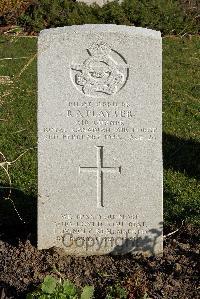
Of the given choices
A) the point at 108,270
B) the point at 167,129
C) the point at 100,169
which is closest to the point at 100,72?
the point at 100,169

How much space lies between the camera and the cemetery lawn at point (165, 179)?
454 centimetres

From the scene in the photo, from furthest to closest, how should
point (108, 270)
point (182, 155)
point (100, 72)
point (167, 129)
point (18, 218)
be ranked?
1. point (167, 129)
2. point (182, 155)
3. point (18, 218)
4. point (108, 270)
5. point (100, 72)

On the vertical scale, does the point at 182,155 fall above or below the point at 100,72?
below

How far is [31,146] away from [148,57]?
3.03 m

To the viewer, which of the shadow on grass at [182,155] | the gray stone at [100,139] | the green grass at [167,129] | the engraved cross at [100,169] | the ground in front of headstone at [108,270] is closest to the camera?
the ground in front of headstone at [108,270]

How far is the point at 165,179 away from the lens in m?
6.36

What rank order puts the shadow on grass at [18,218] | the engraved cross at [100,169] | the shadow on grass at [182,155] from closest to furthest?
1. the engraved cross at [100,169]
2. the shadow on grass at [18,218]
3. the shadow on grass at [182,155]

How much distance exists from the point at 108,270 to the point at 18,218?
1.16 meters

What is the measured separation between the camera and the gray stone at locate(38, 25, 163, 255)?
4469mm

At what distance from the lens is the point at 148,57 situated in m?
4.46

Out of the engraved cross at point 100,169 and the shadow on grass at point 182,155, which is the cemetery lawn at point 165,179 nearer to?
the shadow on grass at point 182,155

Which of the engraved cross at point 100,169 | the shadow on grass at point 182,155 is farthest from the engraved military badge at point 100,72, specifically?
the shadow on grass at point 182,155

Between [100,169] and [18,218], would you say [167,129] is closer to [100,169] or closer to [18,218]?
[18,218]

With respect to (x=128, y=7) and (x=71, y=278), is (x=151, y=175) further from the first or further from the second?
(x=128, y=7)
